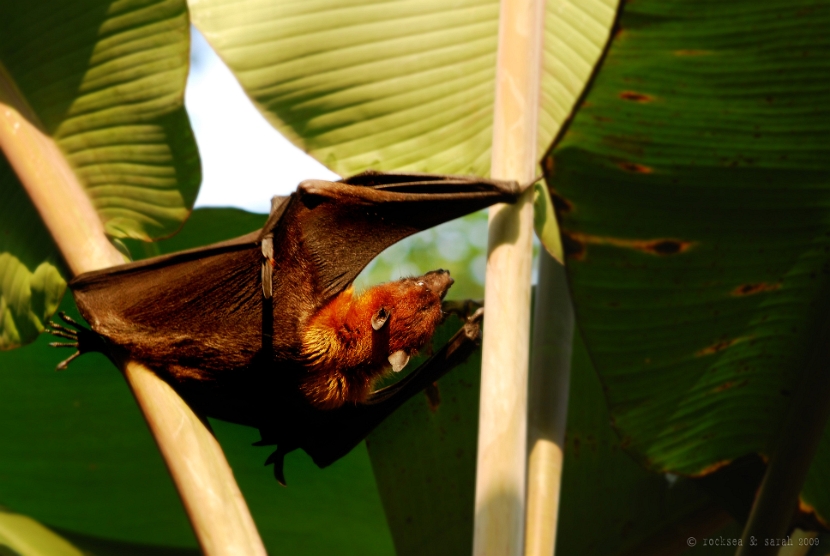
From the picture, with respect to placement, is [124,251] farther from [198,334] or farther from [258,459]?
[258,459]

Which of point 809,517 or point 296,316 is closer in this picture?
point 296,316

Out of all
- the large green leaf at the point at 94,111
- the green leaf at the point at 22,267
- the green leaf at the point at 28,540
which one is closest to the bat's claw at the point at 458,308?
the large green leaf at the point at 94,111

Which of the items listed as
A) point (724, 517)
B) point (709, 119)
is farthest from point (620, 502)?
point (709, 119)

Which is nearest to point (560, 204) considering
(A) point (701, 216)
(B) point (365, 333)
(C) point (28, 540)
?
(A) point (701, 216)

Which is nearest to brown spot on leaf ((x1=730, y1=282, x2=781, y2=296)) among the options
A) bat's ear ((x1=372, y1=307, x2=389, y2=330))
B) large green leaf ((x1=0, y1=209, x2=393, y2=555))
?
bat's ear ((x1=372, y1=307, x2=389, y2=330))

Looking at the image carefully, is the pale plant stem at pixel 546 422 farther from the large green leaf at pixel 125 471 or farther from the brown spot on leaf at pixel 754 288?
the large green leaf at pixel 125 471

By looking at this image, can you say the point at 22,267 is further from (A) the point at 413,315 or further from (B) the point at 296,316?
(A) the point at 413,315
